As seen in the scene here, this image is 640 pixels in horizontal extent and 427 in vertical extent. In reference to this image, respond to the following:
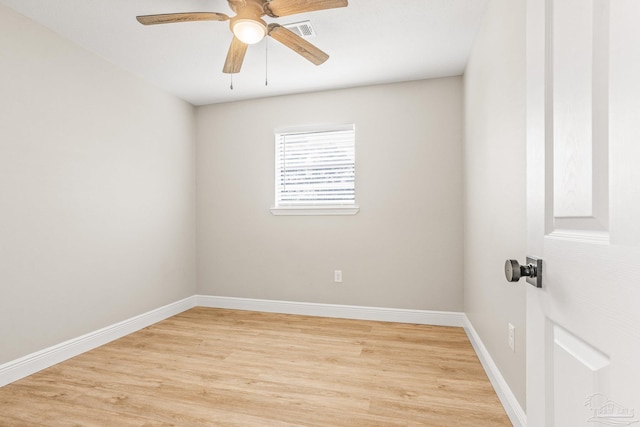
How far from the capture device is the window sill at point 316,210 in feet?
11.0

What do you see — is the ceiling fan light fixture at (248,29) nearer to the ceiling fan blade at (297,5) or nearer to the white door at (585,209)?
the ceiling fan blade at (297,5)

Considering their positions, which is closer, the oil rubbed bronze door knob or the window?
the oil rubbed bronze door knob

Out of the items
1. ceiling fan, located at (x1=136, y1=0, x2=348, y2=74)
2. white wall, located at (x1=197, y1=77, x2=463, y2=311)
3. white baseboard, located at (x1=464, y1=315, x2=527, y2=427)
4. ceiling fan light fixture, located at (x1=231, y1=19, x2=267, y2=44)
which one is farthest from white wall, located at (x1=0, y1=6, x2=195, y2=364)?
white baseboard, located at (x1=464, y1=315, x2=527, y2=427)


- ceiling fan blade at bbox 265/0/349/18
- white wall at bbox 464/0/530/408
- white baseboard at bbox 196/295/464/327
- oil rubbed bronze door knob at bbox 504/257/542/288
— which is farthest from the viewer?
white baseboard at bbox 196/295/464/327

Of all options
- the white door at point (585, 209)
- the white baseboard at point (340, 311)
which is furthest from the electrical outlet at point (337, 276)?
the white door at point (585, 209)

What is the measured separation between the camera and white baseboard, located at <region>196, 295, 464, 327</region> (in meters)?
3.13

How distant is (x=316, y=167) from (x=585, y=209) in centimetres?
303

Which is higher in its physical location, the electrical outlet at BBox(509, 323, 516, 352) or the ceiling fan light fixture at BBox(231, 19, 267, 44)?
the ceiling fan light fixture at BBox(231, 19, 267, 44)

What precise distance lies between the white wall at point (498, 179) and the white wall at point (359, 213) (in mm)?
421

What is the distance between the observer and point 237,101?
Answer: 3742mm

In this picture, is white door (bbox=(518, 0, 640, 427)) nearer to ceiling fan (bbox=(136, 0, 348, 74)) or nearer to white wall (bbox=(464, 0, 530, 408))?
white wall (bbox=(464, 0, 530, 408))

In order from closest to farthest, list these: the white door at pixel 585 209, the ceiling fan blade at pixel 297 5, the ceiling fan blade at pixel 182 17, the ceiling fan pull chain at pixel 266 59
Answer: the white door at pixel 585 209
the ceiling fan blade at pixel 297 5
the ceiling fan blade at pixel 182 17
the ceiling fan pull chain at pixel 266 59

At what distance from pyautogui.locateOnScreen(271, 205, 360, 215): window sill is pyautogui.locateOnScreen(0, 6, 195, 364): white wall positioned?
47.1 inches

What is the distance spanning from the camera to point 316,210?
3.46 metres
